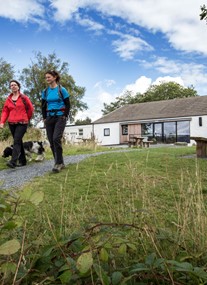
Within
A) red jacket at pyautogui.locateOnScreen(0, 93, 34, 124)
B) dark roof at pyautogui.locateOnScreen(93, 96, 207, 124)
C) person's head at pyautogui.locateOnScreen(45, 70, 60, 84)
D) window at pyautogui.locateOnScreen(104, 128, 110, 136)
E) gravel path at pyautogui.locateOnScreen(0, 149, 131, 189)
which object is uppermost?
dark roof at pyautogui.locateOnScreen(93, 96, 207, 124)

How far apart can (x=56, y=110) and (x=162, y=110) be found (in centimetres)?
3268

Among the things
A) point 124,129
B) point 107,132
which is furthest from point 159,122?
point 107,132

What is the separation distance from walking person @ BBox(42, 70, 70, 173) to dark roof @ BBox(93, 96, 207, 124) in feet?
97.4

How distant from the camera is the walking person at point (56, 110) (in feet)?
22.2

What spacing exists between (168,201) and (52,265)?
2.72 meters

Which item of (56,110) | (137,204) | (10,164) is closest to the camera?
(137,204)

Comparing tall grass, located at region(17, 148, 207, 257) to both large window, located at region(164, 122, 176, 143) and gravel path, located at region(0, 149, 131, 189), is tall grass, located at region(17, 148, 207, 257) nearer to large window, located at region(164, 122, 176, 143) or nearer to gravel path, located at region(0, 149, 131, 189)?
gravel path, located at region(0, 149, 131, 189)

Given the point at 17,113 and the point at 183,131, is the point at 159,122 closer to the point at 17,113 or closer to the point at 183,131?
the point at 183,131

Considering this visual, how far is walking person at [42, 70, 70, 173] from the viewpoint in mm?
6755

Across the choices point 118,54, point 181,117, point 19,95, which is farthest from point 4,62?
point 19,95

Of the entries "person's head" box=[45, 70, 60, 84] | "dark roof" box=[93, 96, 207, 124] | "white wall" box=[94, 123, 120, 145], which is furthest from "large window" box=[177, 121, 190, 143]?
"person's head" box=[45, 70, 60, 84]

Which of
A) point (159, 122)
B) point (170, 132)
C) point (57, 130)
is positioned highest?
point (159, 122)

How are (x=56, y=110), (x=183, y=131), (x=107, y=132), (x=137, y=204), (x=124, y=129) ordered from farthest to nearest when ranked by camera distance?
(x=107, y=132) < (x=124, y=129) < (x=183, y=131) < (x=56, y=110) < (x=137, y=204)

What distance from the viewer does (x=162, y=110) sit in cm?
3850
